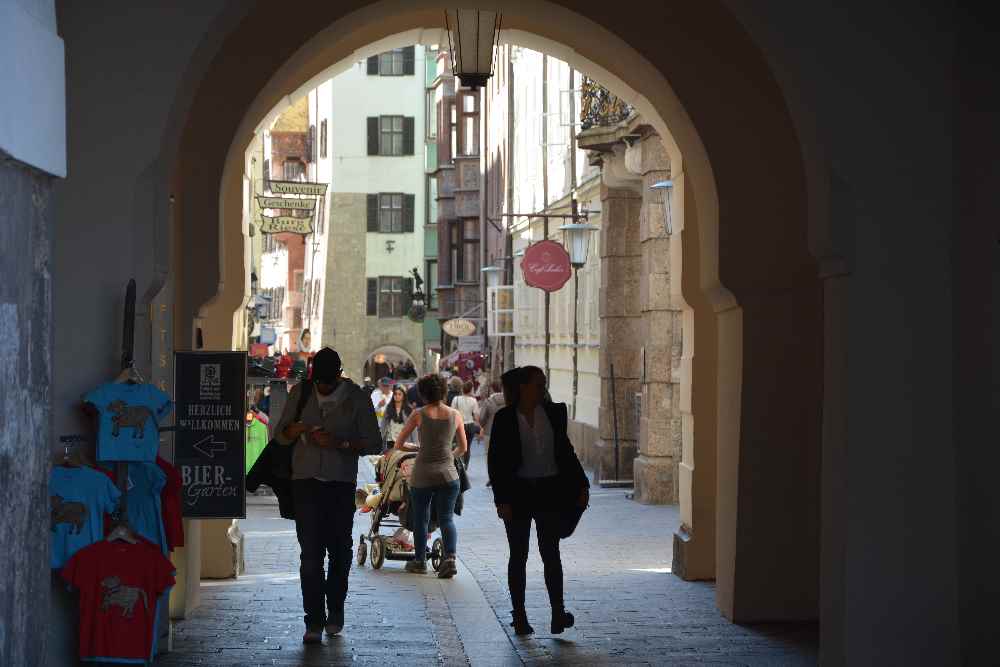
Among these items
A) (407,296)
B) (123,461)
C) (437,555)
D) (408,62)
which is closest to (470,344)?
(407,296)

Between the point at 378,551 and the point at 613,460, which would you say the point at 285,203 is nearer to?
the point at 613,460

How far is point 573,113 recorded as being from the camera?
103 ft

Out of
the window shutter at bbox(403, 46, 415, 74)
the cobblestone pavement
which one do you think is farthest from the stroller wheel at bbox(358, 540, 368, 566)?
the window shutter at bbox(403, 46, 415, 74)

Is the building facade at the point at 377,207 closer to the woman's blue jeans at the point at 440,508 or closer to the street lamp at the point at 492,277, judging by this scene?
the street lamp at the point at 492,277

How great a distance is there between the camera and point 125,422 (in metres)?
8.09

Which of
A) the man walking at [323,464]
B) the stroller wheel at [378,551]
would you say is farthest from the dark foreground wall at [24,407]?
the stroller wheel at [378,551]

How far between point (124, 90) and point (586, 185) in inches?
883

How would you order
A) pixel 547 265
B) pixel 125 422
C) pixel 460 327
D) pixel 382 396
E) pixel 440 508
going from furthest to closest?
1. pixel 460 327
2. pixel 382 396
3. pixel 547 265
4. pixel 440 508
5. pixel 125 422

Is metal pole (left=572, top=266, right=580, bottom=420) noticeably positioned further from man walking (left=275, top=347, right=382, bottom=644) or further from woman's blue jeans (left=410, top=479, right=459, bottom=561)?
man walking (left=275, top=347, right=382, bottom=644)

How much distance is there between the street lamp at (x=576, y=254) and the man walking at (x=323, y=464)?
18.1 m

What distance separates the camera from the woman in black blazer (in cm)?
1051

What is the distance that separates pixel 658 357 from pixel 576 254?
7084 mm

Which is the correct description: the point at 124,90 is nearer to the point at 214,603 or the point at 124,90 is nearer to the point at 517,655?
the point at 517,655

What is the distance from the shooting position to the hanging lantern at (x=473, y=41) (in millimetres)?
13312
